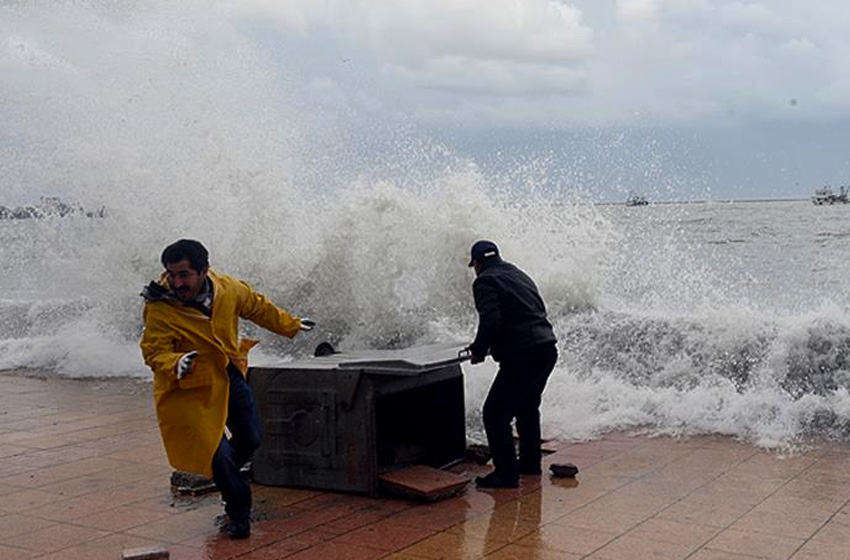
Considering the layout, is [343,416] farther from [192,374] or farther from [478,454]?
[478,454]

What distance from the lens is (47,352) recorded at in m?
14.4

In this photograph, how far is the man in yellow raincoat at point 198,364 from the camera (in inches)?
203

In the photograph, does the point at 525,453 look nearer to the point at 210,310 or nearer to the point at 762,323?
the point at 210,310

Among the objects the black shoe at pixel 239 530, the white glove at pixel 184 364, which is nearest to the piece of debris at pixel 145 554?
the black shoe at pixel 239 530

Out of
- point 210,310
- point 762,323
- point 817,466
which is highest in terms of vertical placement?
point 210,310

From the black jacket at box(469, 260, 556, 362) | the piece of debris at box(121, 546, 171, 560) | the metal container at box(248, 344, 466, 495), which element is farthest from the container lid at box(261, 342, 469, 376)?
the piece of debris at box(121, 546, 171, 560)

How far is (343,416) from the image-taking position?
6297 mm

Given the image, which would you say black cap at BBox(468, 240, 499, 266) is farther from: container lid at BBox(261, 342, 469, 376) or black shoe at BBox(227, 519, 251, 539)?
black shoe at BBox(227, 519, 251, 539)

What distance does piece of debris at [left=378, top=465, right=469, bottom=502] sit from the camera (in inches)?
245

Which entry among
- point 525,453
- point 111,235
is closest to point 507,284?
point 525,453

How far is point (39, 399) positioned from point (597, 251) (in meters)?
7.98

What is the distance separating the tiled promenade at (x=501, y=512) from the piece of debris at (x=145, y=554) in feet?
0.49

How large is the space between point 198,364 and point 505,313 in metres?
2.24

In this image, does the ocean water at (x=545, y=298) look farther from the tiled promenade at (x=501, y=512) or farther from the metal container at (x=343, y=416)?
the metal container at (x=343, y=416)
